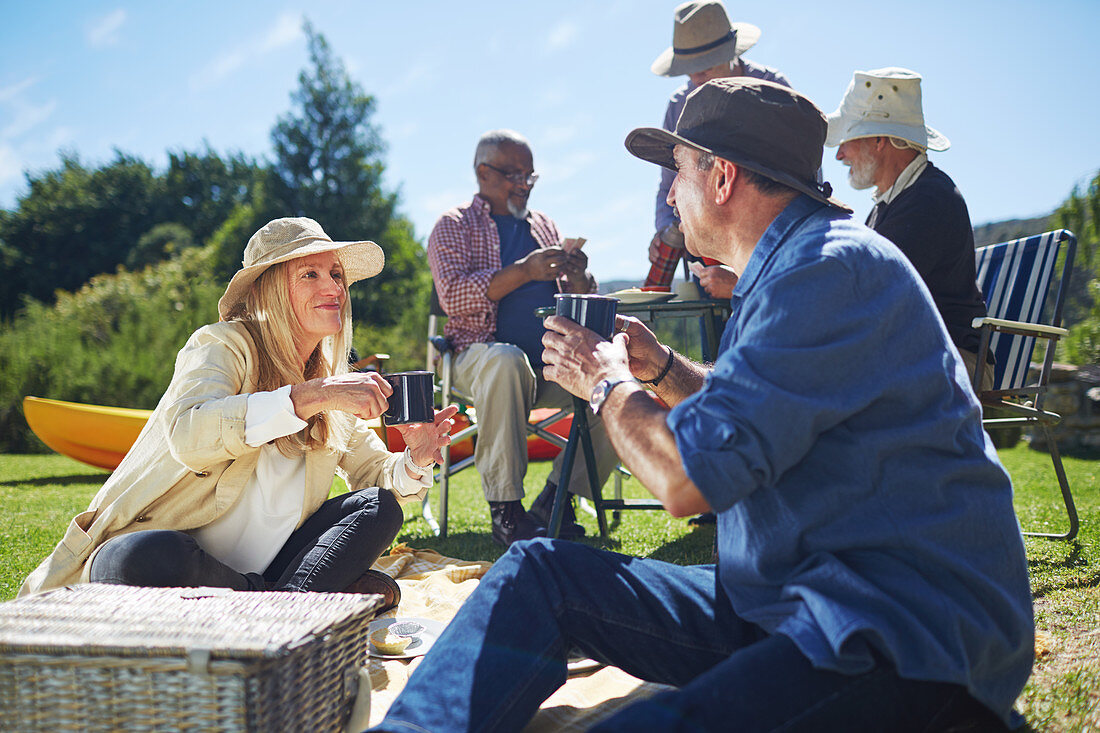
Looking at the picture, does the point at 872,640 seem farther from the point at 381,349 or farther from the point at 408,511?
the point at 381,349

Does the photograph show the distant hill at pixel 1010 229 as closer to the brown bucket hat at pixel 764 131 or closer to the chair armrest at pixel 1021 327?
the chair armrest at pixel 1021 327

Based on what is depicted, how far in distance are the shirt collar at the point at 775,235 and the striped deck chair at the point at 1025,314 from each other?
2672 millimetres

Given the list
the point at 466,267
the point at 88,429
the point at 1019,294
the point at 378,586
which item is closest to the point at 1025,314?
the point at 1019,294

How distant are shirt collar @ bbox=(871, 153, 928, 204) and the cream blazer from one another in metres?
3.16

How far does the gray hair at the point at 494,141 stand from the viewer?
4.46 m

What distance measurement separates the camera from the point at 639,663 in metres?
1.62

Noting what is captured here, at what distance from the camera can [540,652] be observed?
148 cm

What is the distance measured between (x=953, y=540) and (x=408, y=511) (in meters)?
4.26

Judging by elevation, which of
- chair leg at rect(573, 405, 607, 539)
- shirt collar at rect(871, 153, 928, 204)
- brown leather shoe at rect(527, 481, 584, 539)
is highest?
shirt collar at rect(871, 153, 928, 204)

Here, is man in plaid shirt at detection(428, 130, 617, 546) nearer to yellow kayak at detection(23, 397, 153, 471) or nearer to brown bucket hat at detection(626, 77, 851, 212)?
brown bucket hat at detection(626, 77, 851, 212)

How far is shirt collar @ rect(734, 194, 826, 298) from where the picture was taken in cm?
148

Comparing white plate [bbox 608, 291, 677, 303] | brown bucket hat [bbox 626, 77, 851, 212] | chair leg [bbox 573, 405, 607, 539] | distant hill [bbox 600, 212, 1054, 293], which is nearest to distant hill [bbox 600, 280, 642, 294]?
white plate [bbox 608, 291, 677, 303]

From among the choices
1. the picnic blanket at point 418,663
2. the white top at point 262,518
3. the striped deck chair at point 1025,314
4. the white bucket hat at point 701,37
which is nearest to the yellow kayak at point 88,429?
the picnic blanket at point 418,663

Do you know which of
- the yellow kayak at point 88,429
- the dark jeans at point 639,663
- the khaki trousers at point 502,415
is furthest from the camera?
the yellow kayak at point 88,429
